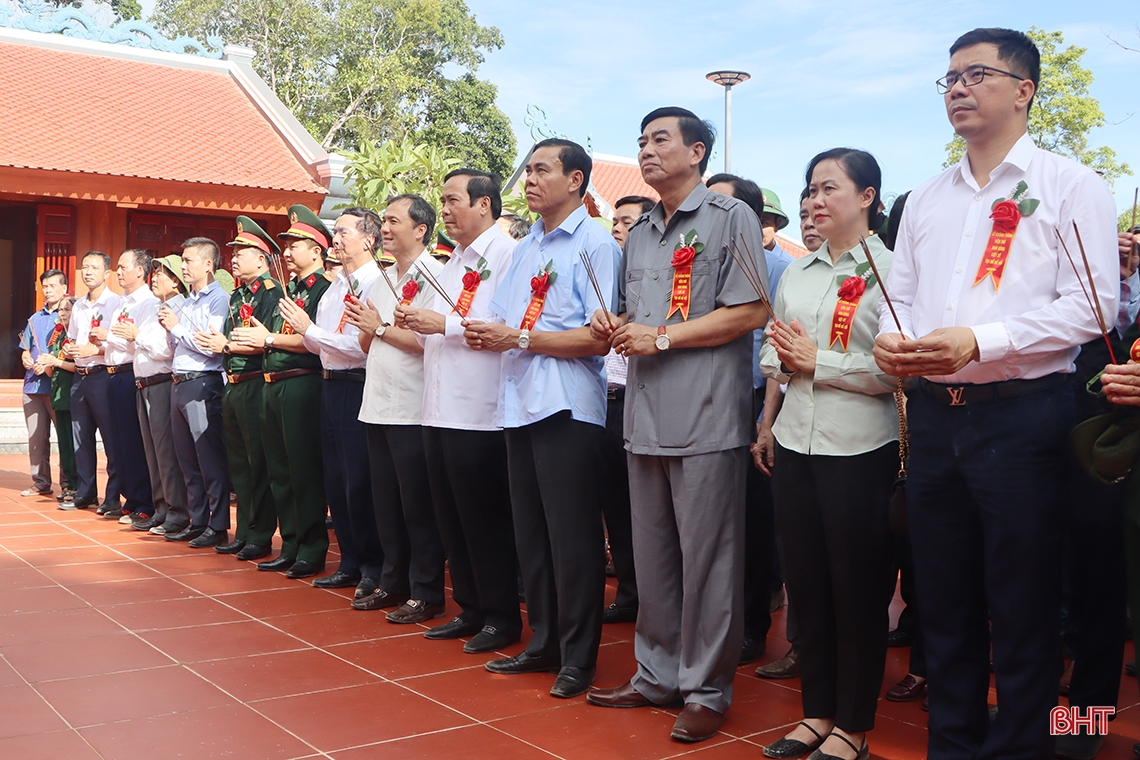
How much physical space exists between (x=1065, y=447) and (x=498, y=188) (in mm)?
2460

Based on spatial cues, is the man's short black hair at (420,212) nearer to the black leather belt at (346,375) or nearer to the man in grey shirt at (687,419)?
the black leather belt at (346,375)

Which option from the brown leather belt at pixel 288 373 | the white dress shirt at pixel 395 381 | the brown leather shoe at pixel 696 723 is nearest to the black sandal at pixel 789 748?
the brown leather shoe at pixel 696 723

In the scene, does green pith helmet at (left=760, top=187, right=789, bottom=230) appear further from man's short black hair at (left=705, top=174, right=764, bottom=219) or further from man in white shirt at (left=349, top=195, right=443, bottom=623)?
man in white shirt at (left=349, top=195, right=443, bottom=623)

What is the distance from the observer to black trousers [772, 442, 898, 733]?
104 inches

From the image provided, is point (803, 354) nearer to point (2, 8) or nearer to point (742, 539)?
point (742, 539)

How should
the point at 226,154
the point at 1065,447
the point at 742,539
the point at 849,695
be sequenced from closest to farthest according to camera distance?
1. the point at 1065,447
2. the point at 849,695
3. the point at 742,539
4. the point at 226,154

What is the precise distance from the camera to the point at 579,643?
335 centimetres

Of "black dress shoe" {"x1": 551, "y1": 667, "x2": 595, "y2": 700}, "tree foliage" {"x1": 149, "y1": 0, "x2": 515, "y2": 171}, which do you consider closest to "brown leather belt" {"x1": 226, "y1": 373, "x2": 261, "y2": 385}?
"black dress shoe" {"x1": 551, "y1": 667, "x2": 595, "y2": 700}

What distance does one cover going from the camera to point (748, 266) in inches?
117

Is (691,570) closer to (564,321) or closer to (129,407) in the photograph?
(564,321)

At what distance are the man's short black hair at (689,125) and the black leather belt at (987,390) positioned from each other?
108 cm

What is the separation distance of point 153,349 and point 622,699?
13.3 feet

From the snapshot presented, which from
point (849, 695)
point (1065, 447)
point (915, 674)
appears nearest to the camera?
point (1065, 447)

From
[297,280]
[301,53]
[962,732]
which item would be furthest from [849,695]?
[301,53]
